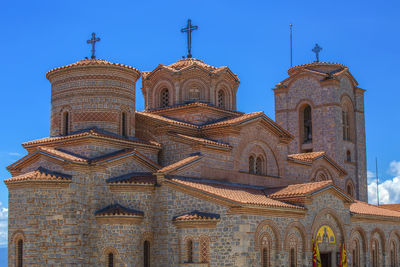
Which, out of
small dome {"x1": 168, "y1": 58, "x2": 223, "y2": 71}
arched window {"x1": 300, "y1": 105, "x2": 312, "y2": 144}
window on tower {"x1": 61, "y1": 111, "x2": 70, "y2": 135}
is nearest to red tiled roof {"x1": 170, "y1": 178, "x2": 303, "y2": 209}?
window on tower {"x1": 61, "y1": 111, "x2": 70, "y2": 135}

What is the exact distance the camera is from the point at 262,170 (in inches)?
1105

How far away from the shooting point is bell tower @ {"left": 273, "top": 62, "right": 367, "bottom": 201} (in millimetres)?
35844

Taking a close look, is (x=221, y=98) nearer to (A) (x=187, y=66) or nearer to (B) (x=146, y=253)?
(A) (x=187, y=66)

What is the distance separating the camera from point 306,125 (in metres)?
37.8

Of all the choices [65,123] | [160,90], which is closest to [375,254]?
[160,90]

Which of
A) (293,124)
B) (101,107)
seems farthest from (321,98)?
(101,107)

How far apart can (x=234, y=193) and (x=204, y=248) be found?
8.56 feet

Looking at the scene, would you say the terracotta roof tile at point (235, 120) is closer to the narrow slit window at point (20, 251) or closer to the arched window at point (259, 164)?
the arched window at point (259, 164)

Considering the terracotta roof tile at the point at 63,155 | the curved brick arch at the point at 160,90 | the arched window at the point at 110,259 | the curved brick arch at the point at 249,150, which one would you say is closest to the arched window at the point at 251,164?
the curved brick arch at the point at 249,150

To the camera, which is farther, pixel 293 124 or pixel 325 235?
pixel 293 124

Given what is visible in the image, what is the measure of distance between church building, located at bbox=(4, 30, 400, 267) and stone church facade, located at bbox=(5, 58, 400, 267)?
51 millimetres

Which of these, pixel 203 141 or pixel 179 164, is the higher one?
→ pixel 203 141

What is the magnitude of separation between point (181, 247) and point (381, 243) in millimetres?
13454

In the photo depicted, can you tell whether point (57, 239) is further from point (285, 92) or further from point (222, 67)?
point (285, 92)
